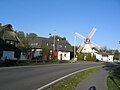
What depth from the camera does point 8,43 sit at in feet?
179

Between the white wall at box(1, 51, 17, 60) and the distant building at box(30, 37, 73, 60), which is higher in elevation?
the distant building at box(30, 37, 73, 60)

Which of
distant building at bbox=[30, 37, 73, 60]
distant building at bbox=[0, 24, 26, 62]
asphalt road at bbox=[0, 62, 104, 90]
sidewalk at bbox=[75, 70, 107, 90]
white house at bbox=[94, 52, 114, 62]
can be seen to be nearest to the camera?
asphalt road at bbox=[0, 62, 104, 90]

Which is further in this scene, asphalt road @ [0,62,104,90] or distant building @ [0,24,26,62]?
distant building @ [0,24,26,62]

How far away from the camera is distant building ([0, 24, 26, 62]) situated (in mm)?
52550

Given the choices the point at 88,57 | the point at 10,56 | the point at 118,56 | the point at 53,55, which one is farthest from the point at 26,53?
the point at 118,56

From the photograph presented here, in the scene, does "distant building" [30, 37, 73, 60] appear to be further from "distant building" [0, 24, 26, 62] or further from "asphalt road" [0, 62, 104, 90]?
"asphalt road" [0, 62, 104, 90]

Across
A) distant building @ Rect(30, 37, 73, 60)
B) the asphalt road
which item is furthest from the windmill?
the asphalt road

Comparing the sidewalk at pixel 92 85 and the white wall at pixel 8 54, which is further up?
the white wall at pixel 8 54

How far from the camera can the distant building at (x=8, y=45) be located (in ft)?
172

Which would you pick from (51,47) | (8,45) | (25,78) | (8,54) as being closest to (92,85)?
(25,78)

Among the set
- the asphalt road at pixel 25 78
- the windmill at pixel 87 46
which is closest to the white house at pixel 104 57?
the windmill at pixel 87 46

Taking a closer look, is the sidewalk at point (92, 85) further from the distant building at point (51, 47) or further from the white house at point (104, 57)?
the white house at point (104, 57)

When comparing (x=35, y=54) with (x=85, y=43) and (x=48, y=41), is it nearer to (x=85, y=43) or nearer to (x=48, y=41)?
(x=48, y=41)

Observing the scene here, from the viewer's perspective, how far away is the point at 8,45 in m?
54.4
